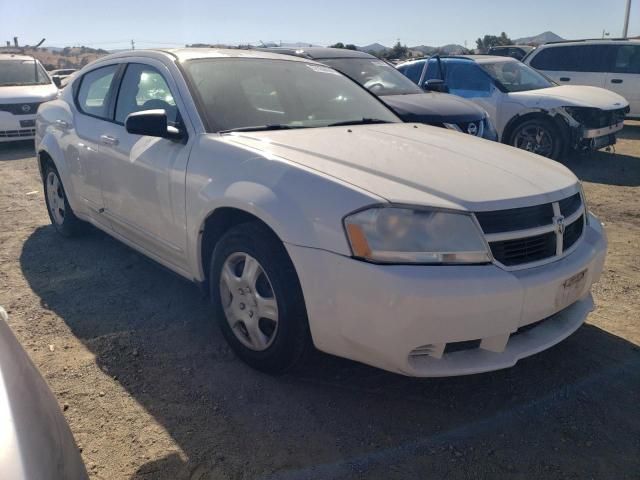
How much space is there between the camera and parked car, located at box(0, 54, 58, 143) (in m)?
10.7

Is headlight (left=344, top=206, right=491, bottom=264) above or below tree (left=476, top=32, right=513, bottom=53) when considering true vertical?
below

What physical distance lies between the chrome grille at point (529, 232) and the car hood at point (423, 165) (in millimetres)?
45

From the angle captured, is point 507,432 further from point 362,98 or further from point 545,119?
point 545,119

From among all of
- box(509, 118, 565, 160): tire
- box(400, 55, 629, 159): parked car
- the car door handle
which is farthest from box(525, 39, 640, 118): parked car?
the car door handle

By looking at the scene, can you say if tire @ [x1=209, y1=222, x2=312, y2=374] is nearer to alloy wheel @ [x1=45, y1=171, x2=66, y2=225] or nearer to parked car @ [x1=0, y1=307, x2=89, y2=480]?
parked car @ [x1=0, y1=307, x2=89, y2=480]

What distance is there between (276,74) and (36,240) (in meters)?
2.95

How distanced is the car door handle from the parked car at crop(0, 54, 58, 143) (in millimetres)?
7848

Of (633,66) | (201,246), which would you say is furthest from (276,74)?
(633,66)

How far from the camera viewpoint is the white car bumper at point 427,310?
7.75 feet

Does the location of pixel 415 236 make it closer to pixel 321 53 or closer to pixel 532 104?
pixel 321 53

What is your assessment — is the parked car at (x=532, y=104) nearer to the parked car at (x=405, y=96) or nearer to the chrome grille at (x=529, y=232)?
the parked car at (x=405, y=96)

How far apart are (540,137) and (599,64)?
191 inches

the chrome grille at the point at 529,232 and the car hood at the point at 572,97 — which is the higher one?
the car hood at the point at 572,97

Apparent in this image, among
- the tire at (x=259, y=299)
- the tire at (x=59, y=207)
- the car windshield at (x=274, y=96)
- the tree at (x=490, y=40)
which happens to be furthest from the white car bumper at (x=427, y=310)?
the tree at (x=490, y=40)
